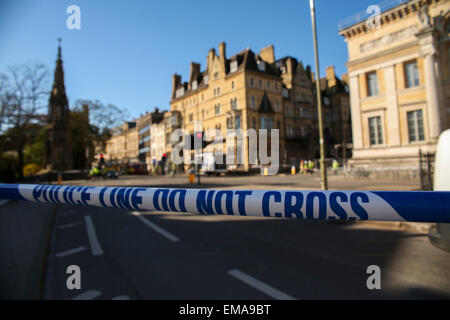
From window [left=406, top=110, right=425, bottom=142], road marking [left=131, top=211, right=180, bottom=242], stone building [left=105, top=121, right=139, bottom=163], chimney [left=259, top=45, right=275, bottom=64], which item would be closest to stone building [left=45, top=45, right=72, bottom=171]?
stone building [left=105, top=121, right=139, bottom=163]

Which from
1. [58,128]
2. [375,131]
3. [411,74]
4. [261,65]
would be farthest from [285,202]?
[411,74]

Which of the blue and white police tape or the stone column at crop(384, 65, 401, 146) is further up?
the stone column at crop(384, 65, 401, 146)

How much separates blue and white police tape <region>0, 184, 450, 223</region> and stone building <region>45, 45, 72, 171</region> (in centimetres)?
250

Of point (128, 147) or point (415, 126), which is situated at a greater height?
point (415, 126)

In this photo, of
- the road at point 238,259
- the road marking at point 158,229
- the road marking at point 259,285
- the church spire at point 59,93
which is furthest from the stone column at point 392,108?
the church spire at point 59,93

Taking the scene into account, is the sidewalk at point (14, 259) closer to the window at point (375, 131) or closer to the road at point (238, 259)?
the road at point (238, 259)

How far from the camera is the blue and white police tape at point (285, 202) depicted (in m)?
0.78

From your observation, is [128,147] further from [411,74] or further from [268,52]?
[411,74]

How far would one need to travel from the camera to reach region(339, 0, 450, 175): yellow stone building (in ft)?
55.3

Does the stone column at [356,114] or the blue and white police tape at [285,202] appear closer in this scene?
the blue and white police tape at [285,202]

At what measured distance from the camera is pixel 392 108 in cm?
2044

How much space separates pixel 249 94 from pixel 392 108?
1666 cm

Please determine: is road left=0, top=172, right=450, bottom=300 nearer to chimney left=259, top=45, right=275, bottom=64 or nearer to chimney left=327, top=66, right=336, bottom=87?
chimney left=259, top=45, right=275, bottom=64

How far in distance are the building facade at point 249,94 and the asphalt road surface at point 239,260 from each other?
2.31 meters
